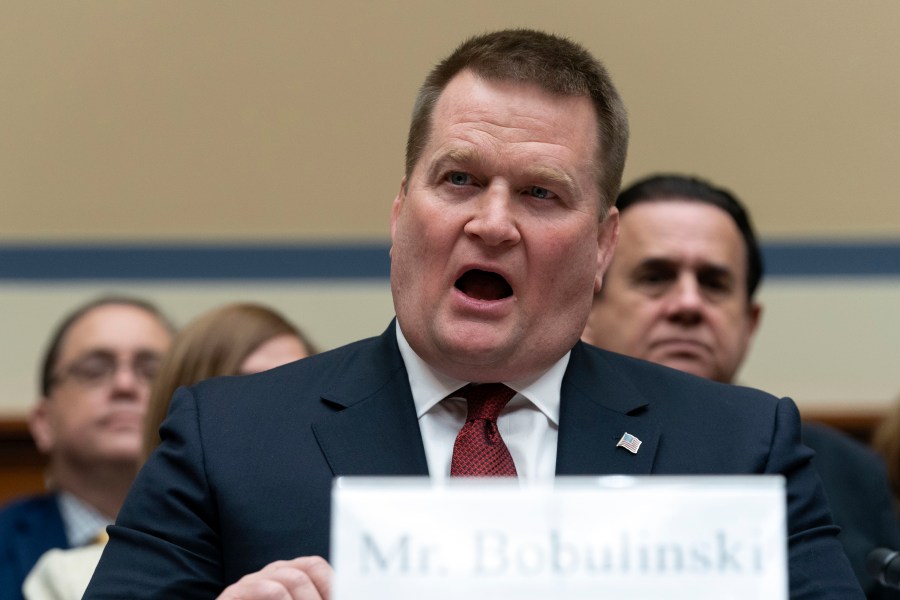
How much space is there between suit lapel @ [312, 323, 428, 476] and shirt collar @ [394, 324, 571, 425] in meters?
0.02

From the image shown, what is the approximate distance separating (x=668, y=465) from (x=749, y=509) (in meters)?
0.79

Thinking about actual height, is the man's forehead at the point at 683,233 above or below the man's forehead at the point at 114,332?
above

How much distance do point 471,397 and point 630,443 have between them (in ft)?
0.87

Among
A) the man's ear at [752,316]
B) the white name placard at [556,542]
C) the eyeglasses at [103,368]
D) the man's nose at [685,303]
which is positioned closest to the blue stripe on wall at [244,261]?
the eyeglasses at [103,368]

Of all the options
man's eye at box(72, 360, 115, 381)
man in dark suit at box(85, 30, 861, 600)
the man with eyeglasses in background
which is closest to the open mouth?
man in dark suit at box(85, 30, 861, 600)

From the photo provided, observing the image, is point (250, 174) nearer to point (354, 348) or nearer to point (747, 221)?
point (747, 221)

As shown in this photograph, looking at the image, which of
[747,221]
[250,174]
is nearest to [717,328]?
[747,221]

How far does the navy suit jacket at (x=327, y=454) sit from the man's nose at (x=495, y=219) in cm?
30

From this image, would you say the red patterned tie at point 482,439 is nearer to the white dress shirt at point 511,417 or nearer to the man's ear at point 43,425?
the white dress shirt at point 511,417

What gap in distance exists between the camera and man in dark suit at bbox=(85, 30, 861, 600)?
6.40 ft

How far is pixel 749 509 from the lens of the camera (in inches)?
50.4

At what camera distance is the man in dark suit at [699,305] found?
3238 millimetres

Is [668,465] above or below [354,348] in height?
→ below

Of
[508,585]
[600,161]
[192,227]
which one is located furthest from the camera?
[192,227]
